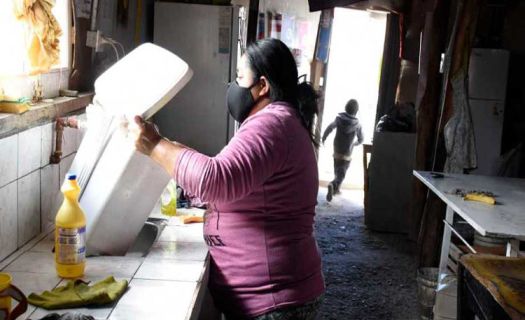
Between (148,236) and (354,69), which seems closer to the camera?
(148,236)

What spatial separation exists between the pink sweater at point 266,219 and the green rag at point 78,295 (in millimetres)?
390

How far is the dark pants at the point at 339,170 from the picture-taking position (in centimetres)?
804

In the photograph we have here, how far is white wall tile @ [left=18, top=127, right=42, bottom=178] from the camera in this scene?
208cm

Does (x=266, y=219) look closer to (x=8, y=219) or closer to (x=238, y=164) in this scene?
(x=238, y=164)

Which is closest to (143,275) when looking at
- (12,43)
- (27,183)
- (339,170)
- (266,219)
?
(266,219)

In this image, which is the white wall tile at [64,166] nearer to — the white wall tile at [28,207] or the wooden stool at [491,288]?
the white wall tile at [28,207]

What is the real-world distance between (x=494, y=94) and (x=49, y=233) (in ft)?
18.4

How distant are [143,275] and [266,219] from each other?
497 millimetres

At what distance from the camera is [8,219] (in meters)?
2.03

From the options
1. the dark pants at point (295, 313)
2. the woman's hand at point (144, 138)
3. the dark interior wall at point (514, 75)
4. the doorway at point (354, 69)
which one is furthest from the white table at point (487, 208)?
the doorway at point (354, 69)

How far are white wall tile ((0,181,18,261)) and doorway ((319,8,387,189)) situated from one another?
276 inches

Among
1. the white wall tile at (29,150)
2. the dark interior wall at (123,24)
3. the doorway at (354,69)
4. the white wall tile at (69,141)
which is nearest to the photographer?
the white wall tile at (29,150)

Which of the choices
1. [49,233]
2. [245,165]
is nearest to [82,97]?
[49,233]

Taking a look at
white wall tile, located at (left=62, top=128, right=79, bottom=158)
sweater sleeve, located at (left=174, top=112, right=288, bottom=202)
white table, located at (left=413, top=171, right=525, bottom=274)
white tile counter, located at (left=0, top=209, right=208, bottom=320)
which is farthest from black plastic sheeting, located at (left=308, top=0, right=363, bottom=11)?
sweater sleeve, located at (left=174, top=112, right=288, bottom=202)
